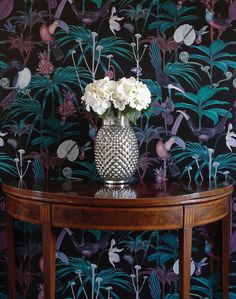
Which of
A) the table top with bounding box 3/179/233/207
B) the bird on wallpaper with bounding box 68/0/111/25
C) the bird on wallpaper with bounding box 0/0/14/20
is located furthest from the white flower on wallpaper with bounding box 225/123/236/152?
the bird on wallpaper with bounding box 0/0/14/20

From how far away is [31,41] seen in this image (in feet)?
7.34

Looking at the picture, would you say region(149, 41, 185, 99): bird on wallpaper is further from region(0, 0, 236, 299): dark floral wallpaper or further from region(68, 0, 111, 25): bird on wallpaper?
region(68, 0, 111, 25): bird on wallpaper

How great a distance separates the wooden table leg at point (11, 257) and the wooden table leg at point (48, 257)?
34 cm

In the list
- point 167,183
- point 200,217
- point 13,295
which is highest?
point 167,183

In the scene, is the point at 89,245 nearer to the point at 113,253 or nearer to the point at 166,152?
the point at 113,253

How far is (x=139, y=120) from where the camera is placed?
221 cm

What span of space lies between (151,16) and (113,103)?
0.56 meters

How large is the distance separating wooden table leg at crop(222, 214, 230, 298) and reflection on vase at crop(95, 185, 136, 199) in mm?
510

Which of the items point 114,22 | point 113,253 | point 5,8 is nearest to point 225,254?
point 113,253

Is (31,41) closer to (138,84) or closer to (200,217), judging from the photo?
(138,84)

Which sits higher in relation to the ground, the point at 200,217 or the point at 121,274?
the point at 200,217

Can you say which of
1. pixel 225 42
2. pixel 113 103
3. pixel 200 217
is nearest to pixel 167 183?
pixel 200 217

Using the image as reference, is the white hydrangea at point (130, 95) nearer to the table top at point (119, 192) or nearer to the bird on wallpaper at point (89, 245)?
the table top at point (119, 192)

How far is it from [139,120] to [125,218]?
0.65 meters
